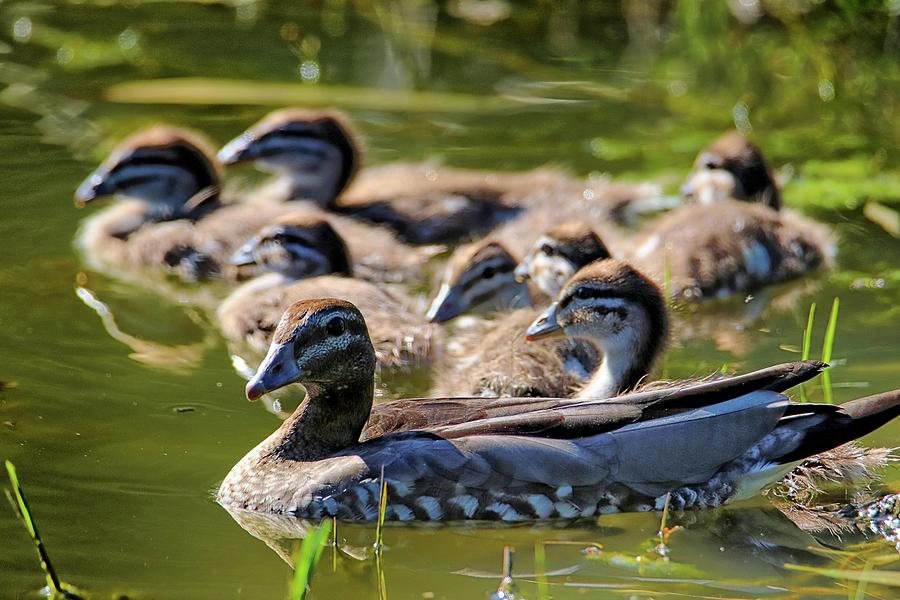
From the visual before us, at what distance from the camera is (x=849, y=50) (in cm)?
1159

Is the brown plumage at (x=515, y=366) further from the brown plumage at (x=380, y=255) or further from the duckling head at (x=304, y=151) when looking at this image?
the duckling head at (x=304, y=151)

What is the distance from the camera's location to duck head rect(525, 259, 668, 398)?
247 inches

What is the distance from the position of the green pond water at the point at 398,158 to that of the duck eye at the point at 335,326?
66 centimetres

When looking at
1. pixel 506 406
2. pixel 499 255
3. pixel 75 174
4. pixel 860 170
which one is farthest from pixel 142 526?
pixel 860 170

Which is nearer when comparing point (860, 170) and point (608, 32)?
point (860, 170)

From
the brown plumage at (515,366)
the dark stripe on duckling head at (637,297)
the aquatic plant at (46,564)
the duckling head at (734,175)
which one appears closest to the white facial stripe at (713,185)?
the duckling head at (734,175)

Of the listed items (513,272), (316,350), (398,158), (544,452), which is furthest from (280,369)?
(398,158)

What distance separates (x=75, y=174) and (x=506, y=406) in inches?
190

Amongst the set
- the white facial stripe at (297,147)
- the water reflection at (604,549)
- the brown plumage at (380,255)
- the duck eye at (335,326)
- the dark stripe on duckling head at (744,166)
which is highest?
the duck eye at (335,326)

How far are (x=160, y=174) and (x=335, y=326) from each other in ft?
12.5

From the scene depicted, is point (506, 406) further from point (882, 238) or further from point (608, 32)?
point (608, 32)

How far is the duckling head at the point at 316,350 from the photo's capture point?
17.9 feet

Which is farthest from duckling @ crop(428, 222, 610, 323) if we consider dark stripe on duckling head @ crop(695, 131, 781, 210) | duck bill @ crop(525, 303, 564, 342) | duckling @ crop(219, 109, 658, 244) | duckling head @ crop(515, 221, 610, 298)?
dark stripe on duckling head @ crop(695, 131, 781, 210)

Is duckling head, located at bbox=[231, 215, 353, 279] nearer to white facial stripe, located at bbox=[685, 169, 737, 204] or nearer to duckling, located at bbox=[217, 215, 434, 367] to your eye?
duckling, located at bbox=[217, 215, 434, 367]
